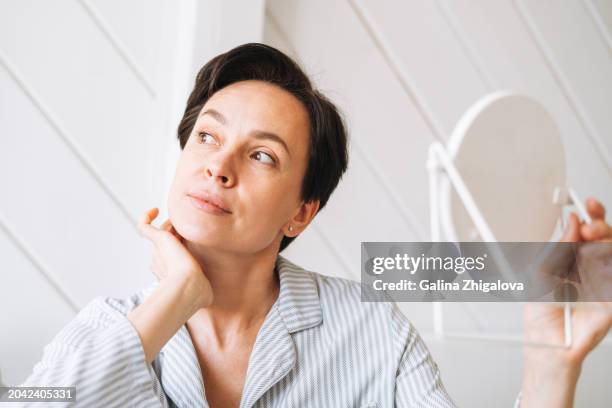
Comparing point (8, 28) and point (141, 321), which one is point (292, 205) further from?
point (8, 28)

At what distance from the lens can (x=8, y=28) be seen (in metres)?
1.32

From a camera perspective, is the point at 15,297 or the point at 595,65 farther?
the point at 595,65

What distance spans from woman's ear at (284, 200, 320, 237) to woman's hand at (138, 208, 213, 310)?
7.9 inches

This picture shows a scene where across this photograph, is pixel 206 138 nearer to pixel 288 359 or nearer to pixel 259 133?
pixel 259 133

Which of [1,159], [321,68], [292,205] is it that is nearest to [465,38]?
[321,68]

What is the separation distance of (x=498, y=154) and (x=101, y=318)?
713 mm

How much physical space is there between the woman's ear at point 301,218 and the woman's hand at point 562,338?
0.45 m

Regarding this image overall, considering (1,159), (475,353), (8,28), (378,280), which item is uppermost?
(8,28)

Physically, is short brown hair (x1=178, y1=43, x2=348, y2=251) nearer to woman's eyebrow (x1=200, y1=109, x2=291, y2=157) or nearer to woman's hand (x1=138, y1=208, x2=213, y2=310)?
woman's eyebrow (x1=200, y1=109, x2=291, y2=157)

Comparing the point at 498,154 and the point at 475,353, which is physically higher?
the point at 498,154

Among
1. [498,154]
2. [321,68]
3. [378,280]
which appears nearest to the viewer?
[498,154]

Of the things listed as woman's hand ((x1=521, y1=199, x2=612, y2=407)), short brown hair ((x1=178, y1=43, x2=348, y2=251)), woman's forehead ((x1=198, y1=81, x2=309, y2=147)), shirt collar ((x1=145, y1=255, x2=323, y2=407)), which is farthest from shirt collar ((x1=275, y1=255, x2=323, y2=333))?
woman's hand ((x1=521, y1=199, x2=612, y2=407))

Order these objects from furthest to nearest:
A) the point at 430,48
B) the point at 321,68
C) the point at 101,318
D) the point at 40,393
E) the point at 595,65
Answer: the point at 595,65 → the point at 430,48 → the point at 321,68 → the point at 101,318 → the point at 40,393

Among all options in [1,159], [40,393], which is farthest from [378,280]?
[1,159]
